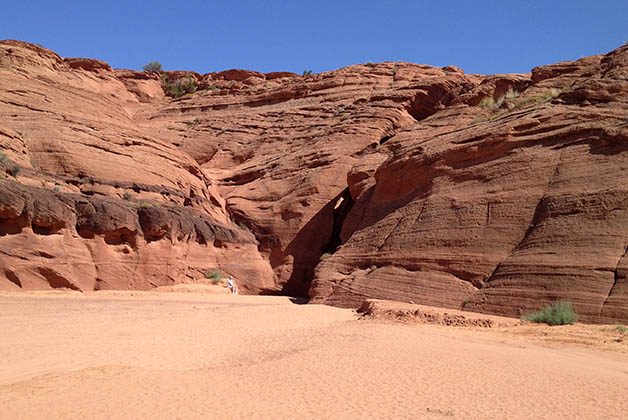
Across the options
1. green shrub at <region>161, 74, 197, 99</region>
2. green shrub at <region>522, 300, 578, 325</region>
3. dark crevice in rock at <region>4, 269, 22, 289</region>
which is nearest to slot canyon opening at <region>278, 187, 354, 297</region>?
dark crevice in rock at <region>4, 269, 22, 289</region>

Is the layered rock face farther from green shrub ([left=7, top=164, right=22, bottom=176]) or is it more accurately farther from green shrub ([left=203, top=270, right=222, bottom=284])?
green shrub ([left=203, top=270, right=222, bottom=284])

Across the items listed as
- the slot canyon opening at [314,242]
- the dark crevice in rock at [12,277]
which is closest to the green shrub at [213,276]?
the slot canyon opening at [314,242]

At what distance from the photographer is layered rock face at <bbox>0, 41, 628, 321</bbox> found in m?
12.5

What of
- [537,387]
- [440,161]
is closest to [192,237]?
[440,161]

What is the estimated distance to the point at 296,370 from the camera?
5973mm

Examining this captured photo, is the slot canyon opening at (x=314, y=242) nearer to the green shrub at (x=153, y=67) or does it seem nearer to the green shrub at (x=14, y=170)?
the green shrub at (x=14, y=170)

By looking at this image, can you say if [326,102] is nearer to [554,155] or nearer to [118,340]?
[554,155]

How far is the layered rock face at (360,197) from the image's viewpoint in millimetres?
12461

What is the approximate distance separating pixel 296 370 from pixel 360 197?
56.8ft

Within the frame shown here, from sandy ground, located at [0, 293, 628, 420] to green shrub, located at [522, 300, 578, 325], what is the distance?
525mm

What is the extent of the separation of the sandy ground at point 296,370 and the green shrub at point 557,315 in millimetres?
525

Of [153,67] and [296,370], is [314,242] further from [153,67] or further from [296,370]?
[153,67]

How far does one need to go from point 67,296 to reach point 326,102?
28116mm

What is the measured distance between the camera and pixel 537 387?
529cm
